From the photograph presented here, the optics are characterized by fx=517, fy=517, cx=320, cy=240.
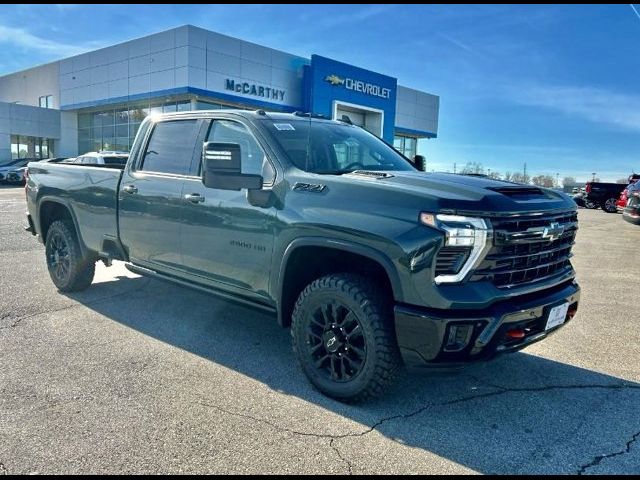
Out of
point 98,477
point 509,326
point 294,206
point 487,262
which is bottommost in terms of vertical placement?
point 98,477

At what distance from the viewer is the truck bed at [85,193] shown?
513 centimetres

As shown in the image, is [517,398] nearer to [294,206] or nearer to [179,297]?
[294,206]

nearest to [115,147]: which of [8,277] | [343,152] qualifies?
[8,277]

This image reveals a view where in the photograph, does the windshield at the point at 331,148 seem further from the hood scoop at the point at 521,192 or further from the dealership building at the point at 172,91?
the dealership building at the point at 172,91

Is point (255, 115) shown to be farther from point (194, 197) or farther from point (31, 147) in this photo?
point (31, 147)

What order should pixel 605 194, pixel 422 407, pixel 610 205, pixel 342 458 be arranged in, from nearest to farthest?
pixel 342 458 → pixel 422 407 → pixel 610 205 → pixel 605 194

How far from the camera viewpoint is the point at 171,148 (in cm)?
471

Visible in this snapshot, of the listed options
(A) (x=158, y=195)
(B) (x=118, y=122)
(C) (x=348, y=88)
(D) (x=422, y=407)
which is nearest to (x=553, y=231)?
(D) (x=422, y=407)

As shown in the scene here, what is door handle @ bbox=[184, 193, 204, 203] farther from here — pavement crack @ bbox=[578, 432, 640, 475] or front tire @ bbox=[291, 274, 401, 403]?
pavement crack @ bbox=[578, 432, 640, 475]

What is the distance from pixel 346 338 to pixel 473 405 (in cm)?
99

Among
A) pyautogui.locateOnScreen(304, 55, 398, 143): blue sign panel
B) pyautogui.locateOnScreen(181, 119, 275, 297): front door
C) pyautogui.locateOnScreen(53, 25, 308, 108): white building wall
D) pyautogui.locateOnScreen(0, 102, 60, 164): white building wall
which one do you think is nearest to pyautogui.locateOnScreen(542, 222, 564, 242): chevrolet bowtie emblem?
pyautogui.locateOnScreen(181, 119, 275, 297): front door

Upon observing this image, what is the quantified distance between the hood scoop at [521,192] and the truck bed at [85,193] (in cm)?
359

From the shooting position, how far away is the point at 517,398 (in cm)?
359

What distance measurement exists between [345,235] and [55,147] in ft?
122
